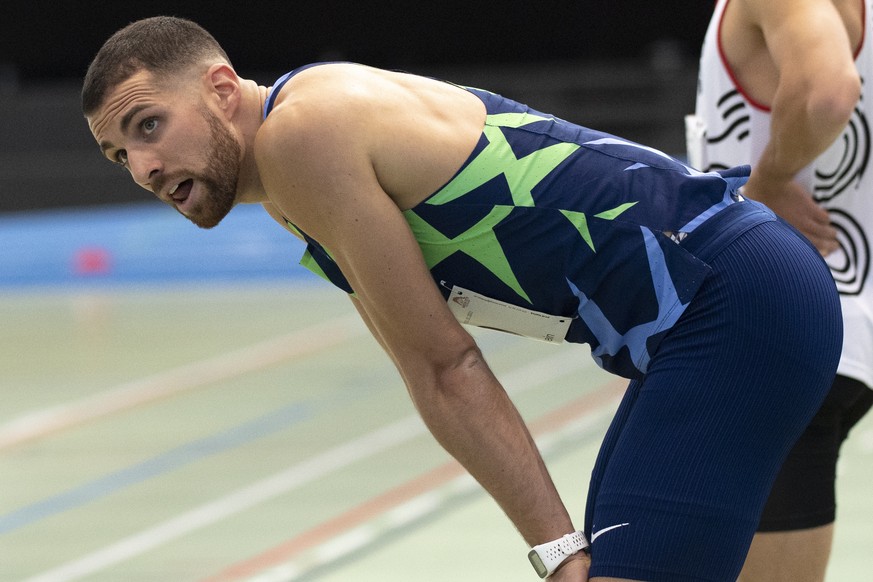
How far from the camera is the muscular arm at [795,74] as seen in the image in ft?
8.21

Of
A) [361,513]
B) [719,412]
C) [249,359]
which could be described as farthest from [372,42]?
[719,412]

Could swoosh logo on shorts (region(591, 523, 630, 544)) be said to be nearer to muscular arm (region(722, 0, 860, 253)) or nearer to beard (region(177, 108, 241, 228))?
beard (region(177, 108, 241, 228))

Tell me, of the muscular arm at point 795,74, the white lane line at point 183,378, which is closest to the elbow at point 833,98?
the muscular arm at point 795,74

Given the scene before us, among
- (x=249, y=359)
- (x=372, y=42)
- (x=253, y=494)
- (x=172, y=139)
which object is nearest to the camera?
(x=172, y=139)

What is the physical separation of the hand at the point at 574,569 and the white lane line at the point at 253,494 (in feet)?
8.09

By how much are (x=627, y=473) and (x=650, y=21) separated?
11293 mm

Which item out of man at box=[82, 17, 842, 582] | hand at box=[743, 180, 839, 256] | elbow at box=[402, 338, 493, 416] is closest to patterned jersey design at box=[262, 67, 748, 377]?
man at box=[82, 17, 842, 582]

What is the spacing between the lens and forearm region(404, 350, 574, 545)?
6.91 ft

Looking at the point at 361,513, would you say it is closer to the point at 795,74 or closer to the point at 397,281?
the point at 795,74

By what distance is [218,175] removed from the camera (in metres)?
2.18

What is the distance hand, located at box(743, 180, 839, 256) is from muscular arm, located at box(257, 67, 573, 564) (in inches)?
36.3

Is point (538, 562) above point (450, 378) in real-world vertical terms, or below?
below

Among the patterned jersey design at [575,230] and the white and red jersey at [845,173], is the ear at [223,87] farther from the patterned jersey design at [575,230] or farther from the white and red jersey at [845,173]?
the white and red jersey at [845,173]

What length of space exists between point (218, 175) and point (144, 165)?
120mm
